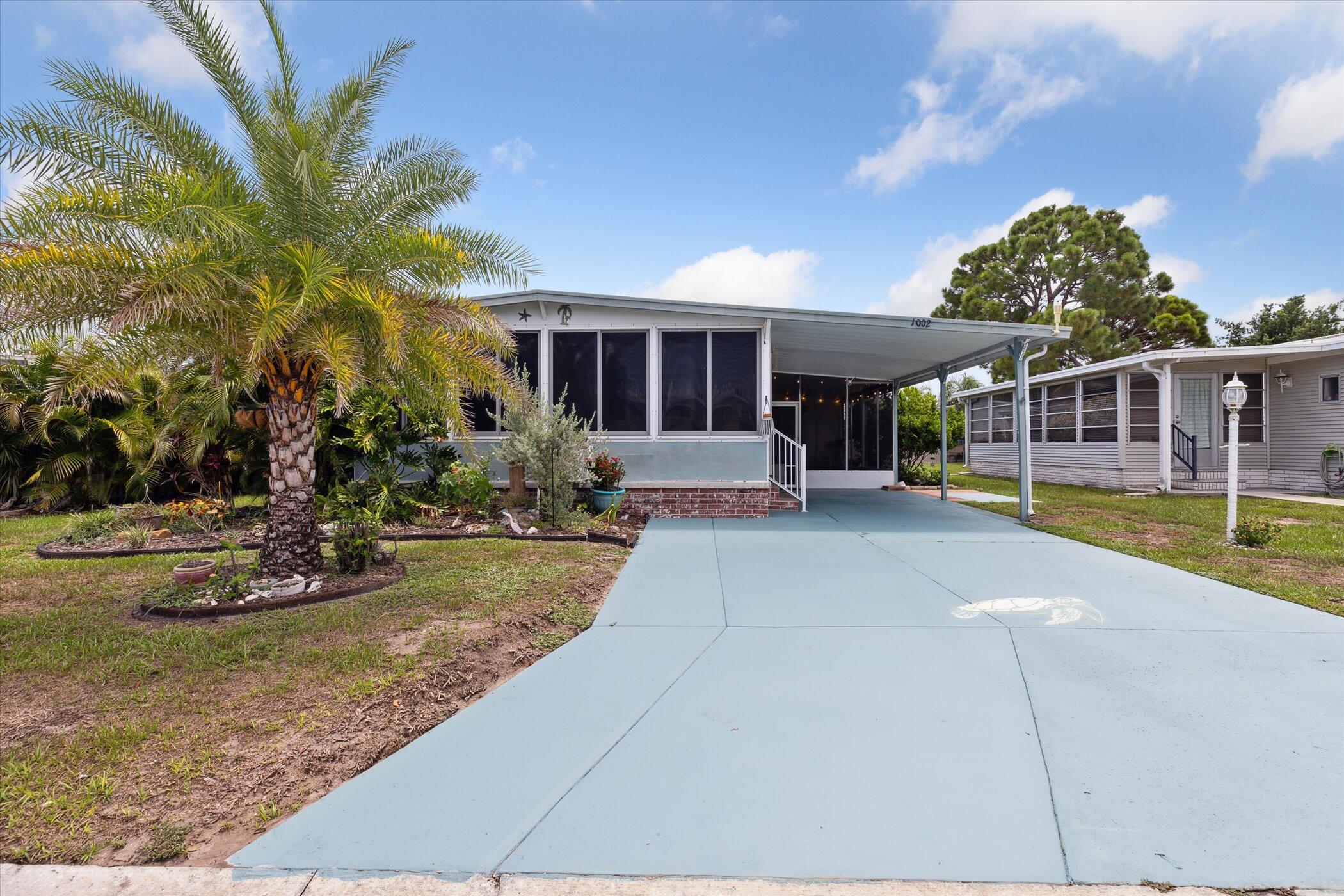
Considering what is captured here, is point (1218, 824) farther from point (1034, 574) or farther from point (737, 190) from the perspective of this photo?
point (737, 190)

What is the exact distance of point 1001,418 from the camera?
19766mm

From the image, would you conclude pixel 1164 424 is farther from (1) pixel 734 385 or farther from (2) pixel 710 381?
(2) pixel 710 381

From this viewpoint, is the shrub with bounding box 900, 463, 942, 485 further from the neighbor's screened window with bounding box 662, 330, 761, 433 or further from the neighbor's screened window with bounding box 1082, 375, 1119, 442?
the neighbor's screened window with bounding box 662, 330, 761, 433

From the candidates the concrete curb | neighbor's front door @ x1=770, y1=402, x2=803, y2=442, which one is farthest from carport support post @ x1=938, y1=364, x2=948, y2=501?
the concrete curb

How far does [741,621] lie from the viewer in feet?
14.7

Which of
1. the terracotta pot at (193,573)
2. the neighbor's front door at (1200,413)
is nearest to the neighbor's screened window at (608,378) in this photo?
the terracotta pot at (193,573)

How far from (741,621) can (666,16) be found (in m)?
11.4

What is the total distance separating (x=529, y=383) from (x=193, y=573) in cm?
566

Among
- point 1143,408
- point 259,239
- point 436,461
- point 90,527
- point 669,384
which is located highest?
point 259,239

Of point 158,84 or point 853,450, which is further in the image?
point 853,450

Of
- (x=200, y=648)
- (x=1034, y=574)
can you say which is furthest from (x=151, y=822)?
(x=1034, y=574)

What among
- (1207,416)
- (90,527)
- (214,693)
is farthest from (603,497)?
(1207,416)

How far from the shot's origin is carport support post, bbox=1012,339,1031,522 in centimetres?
940

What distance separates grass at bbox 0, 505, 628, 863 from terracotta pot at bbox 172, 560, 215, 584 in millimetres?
385
